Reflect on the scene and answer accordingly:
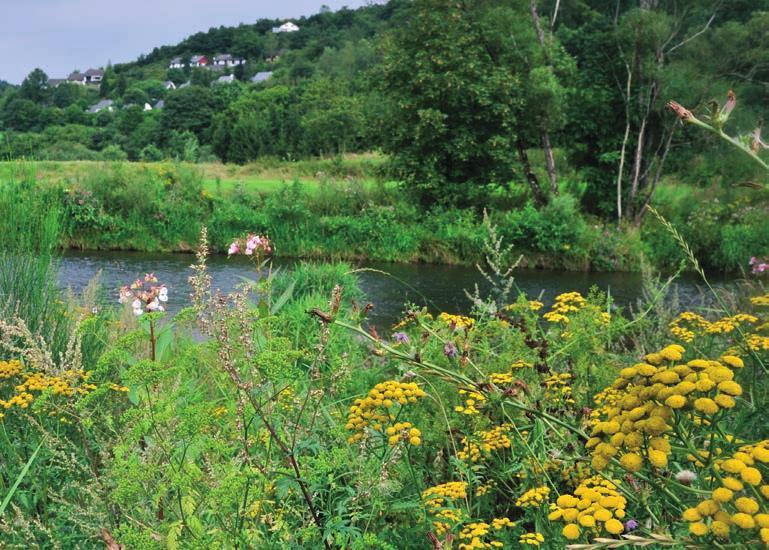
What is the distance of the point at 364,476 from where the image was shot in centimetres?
183

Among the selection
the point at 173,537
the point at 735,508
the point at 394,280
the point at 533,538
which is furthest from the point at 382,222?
the point at 735,508

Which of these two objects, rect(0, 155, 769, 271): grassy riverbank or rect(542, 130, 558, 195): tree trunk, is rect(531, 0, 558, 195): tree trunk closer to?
rect(542, 130, 558, 195): tree trunk

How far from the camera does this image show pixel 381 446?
2.15m

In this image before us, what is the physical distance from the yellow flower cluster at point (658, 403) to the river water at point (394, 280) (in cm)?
745

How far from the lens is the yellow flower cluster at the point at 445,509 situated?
179cm

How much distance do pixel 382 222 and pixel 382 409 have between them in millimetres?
13325

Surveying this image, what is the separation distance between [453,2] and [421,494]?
16.4 m

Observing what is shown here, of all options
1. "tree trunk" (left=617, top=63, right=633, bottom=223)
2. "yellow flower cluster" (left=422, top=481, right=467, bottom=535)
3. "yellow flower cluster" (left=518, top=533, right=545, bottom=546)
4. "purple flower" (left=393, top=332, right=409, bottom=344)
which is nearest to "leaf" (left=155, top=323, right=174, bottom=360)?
"purple flower" (left=393, top=332, right=409, bottom=344)

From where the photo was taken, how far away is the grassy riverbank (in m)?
14.2

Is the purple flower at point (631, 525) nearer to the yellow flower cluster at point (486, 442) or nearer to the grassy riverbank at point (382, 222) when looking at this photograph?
the yellow flower cluster at point (486, 442)

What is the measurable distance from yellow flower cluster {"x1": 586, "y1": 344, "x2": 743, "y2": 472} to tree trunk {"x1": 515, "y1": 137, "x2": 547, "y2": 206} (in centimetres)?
1595

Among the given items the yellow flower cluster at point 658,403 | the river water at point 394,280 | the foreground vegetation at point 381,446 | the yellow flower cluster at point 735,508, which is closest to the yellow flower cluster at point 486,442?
the foreground vegetation at point 381,446

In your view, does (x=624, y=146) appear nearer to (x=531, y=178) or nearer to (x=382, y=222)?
(x=531, y=178)

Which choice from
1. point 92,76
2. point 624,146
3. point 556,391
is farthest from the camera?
point 92,76
